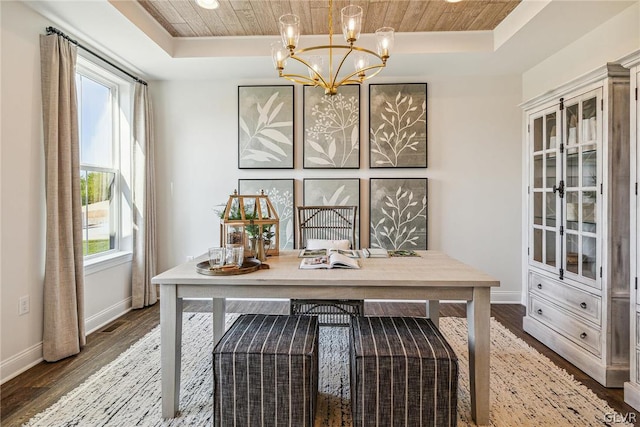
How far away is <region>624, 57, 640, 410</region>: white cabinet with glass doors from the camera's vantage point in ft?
6.16

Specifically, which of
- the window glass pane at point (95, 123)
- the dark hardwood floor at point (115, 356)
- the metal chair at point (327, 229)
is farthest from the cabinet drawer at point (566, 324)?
the window glass pane at point (95, 123)

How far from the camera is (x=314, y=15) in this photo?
2822 millimetres

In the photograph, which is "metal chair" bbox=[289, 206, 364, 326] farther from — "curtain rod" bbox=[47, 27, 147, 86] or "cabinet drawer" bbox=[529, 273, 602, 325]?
"curtain rod" bbox=[47, 27, 147, 86]

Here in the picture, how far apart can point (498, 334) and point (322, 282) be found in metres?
2.09

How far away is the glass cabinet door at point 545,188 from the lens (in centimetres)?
261

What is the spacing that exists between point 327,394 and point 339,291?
75 cm

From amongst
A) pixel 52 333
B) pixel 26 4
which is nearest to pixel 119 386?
pixel 52 333

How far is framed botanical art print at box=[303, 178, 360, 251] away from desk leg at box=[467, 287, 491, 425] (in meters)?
2.11

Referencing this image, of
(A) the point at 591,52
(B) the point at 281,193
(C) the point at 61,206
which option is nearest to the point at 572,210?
(A) the point at 591,52

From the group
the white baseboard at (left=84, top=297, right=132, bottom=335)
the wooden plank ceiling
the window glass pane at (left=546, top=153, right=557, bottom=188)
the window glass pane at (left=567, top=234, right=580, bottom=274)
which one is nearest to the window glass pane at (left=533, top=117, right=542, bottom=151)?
the window glass pane at (left=546, top=153, right=557, bottom=188)

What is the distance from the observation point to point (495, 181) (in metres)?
3.77

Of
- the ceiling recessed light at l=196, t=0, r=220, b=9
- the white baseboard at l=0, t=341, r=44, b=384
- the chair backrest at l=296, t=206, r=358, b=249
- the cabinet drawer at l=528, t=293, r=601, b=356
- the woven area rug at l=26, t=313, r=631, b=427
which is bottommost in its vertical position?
the woven area rug at l=26, t=313, r=631, b=427

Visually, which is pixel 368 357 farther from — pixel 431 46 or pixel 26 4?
pixel 26 4

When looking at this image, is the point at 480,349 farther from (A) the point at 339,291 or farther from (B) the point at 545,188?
(B) the point at 545,188
